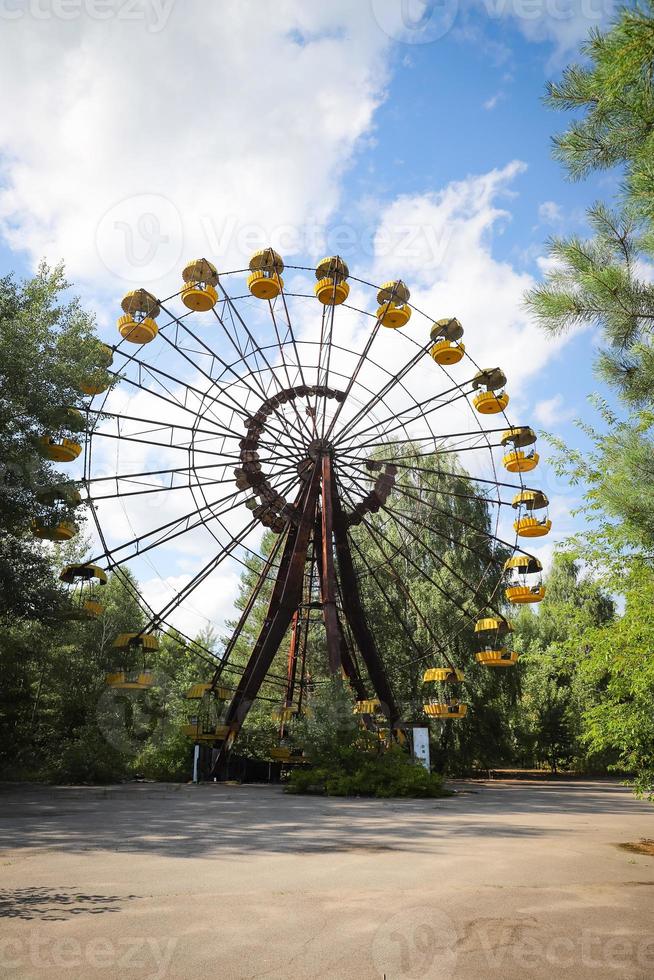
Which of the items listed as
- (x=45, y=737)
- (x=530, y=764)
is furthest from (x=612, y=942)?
(x=530, y=764)

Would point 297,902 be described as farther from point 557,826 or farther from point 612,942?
point 557,826

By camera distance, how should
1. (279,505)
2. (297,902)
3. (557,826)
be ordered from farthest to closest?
(279,505)
(557,826)
(297,902)

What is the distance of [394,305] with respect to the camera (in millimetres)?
20062

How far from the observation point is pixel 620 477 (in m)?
5.58

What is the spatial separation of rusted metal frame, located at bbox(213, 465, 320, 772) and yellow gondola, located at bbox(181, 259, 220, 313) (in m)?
6.13

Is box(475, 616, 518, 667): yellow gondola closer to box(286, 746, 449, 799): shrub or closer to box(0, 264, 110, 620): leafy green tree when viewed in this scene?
box(286, 746, 449, 799): shrub

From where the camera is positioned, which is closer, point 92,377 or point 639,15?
point 639,15

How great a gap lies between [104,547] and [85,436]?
303 centimetres

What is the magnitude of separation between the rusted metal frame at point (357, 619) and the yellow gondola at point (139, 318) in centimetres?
698

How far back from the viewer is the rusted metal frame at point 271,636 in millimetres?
16969

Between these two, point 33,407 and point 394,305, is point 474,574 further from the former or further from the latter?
point 33,407

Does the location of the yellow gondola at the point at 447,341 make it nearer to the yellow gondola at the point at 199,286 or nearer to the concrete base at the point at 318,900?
the yellow gondola at the point at 199,286

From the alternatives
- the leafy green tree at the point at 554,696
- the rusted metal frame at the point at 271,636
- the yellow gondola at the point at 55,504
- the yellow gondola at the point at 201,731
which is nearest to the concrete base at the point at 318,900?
the yellow gondola at the point at 55,504

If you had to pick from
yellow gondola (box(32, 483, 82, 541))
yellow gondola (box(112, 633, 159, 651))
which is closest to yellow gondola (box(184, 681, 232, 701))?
yellow gondola (box(112, 633, 159, 651))
